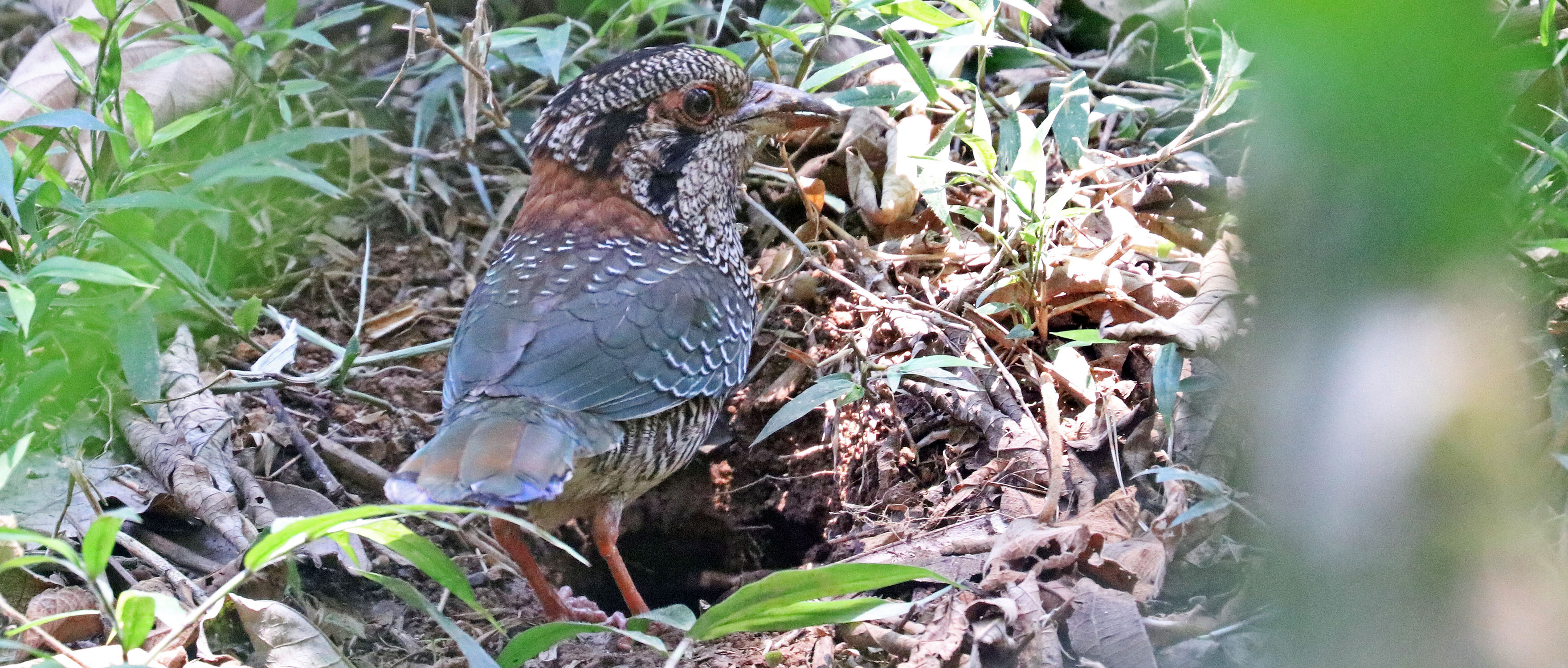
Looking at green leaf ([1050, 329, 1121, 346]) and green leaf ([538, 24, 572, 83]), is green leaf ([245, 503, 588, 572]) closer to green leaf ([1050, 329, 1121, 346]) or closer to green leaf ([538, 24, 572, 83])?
green leaf ([1050, 329, 1121, 346])

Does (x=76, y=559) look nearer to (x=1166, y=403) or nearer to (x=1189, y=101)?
(x=1166, y=403)

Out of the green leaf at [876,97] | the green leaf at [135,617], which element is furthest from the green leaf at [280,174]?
the green leaf at [135,617]

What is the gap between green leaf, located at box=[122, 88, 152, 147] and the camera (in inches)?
122

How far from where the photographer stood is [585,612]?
3.30m

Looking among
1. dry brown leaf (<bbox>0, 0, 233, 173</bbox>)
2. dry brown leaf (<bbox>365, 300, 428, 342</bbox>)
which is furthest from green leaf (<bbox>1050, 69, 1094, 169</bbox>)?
dry brown leaf (<bbox>0, 0, 233, 173</bbox>)

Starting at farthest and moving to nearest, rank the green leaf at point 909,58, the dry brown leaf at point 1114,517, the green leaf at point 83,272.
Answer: the green leaf at point 909,58, the dry brown leaf at point 1114,517, the green leaf at point 83,272

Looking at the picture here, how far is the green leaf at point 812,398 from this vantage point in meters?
3.08

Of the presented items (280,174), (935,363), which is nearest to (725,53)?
(935,363)

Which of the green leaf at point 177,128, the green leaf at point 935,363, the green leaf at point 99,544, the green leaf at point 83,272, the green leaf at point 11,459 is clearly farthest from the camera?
the green leaf at point 177,128

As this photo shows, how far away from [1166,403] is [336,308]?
300cm

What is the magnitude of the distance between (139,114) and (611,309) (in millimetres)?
1427

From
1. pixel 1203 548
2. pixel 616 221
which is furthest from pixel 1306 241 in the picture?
pixel 616 221

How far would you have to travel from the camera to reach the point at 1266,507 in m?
0.96

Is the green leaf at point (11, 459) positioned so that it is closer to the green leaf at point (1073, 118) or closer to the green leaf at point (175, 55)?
the green leaf at point (175, 55)
